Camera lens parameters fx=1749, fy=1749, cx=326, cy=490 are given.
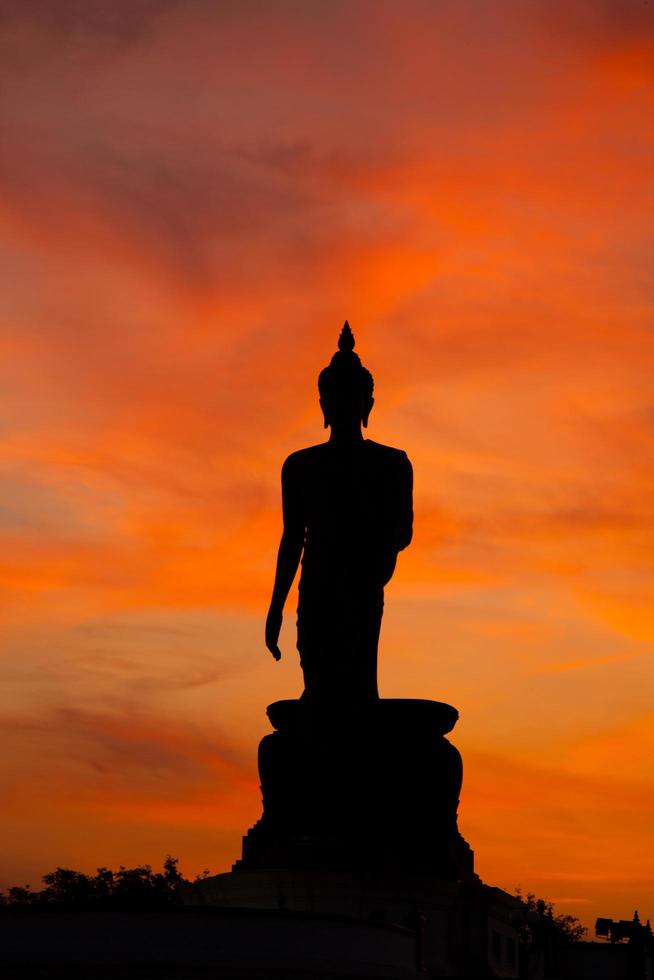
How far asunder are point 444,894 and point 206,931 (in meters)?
4.68

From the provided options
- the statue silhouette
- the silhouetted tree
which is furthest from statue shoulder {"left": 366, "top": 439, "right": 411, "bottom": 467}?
the silhouetted tree

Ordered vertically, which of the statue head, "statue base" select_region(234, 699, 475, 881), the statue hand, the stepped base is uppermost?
the statue head

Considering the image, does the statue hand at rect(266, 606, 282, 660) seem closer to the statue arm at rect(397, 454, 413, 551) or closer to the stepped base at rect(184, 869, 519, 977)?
the statue arm at rect(397, 454, 413, 551)

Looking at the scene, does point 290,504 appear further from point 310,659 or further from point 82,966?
point 82,966

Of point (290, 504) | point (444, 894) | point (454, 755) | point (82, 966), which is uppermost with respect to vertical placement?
point (290, 504)

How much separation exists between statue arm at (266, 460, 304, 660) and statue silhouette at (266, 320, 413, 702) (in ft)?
0.05

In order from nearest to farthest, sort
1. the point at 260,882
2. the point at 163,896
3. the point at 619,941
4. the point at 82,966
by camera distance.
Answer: the point at 82,966
the point at 260,882
the point at 619,941
the point at 163,896

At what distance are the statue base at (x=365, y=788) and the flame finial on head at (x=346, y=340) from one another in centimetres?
567

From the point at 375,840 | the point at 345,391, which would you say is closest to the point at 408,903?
the point at 375,840

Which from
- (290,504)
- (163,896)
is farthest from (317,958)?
(163,896)

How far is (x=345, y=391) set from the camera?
89.1ft

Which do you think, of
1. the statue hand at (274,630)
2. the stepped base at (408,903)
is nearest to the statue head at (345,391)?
the statue hand at (274,630)

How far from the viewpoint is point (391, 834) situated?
25109 mm

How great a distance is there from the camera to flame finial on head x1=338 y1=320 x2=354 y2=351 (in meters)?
27.8
